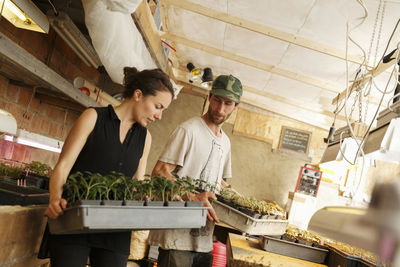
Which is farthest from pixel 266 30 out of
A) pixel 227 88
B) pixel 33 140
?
pixel 33 140

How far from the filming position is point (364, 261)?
10.3 feet

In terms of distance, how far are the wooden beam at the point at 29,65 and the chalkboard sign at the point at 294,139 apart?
5.62 metres

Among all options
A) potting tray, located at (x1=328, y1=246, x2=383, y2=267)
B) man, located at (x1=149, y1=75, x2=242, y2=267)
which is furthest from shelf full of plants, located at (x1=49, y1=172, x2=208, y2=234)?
potting tray, located at (x1=328, y1=246, x2=383, y2=267)

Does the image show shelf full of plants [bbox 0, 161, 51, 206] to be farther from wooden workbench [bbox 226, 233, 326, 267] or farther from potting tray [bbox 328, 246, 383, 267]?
potting tray [bbox 328, 246, 383, 267]

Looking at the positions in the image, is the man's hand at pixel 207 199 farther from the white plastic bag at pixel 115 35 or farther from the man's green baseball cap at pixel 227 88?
the white plastic bag at pixel 115 35

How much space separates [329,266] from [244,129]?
4584 mm

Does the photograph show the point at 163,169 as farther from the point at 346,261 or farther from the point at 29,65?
the point at 346,261

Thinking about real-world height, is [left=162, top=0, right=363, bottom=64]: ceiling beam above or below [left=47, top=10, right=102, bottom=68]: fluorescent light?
above

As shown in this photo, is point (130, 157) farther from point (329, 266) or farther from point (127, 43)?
point (329, 266)

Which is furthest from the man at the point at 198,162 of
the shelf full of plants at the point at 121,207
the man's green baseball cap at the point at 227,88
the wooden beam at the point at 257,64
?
the wooden beam at the point at 257,64

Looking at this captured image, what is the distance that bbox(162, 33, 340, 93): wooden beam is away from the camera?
490cm

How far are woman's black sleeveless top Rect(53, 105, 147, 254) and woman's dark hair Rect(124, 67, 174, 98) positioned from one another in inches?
8.5

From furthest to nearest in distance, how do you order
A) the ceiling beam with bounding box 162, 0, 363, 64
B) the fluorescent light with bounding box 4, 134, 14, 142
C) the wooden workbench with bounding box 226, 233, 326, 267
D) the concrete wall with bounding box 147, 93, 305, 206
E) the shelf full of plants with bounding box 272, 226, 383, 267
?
the concrete wall with bounding box 147, 93, 305, 206 < the ceiling beam with bounding box 162, 0, 363, 64 < the shelf full of plants with bounding box 272, 226, 383, 267 < the fluorescent light with bounding box 4, 134, 14, 142 < the wooden workbench with bounding box 226, 233, 326, 267

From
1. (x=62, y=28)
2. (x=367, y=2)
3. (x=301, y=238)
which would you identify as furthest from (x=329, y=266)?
(x=62, y=28)
